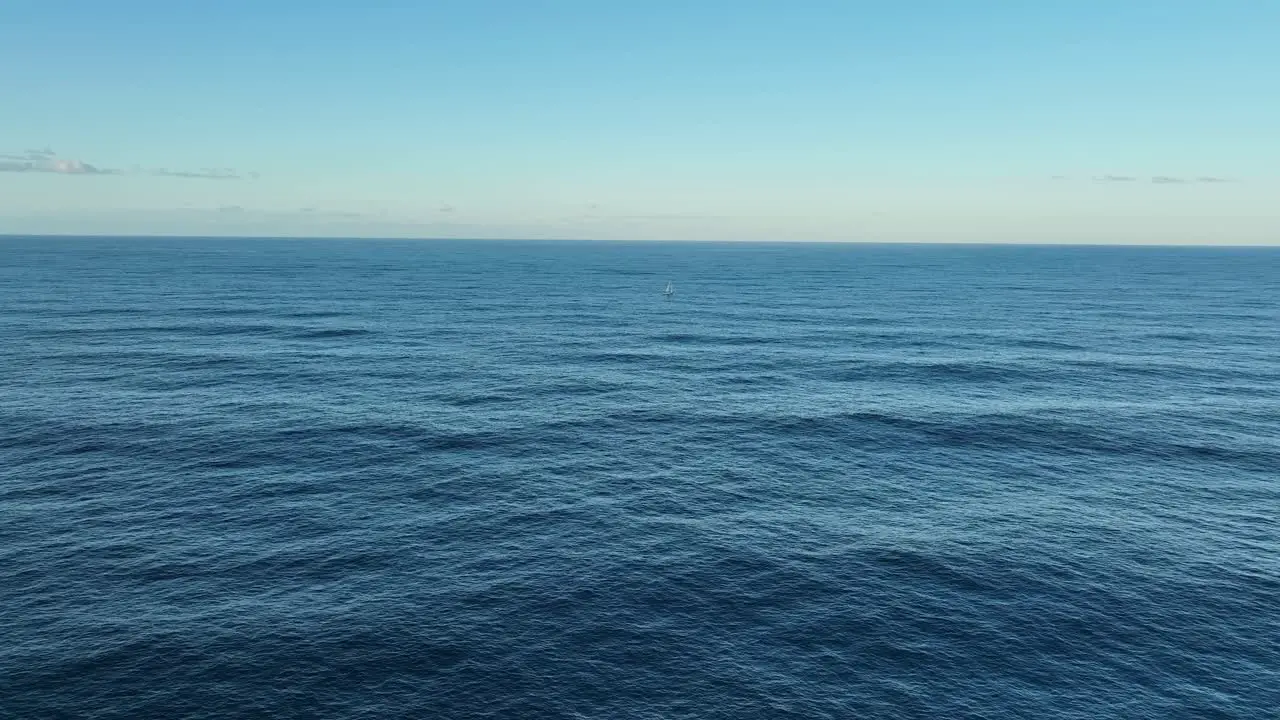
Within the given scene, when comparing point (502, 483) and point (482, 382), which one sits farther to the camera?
point (482, 382)

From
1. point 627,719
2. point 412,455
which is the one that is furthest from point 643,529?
point 412,455

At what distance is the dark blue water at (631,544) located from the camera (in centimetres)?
5641

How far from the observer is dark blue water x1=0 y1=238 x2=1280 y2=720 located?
56.4 m

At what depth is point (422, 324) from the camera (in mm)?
199125

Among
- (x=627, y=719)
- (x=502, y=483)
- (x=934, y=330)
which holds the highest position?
(x=934, y=330)

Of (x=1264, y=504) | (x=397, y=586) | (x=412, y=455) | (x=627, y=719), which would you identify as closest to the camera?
(x=627, y=719)

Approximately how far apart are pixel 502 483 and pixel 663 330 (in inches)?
4363

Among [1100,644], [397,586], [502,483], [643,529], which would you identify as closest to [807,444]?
[643,529]

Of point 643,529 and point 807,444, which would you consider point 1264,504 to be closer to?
point 807,444

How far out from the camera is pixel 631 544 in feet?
254

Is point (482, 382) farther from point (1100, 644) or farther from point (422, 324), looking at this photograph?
point (1100, 644)

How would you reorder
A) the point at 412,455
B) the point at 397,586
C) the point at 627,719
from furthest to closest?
1. the point at 412,455
2. the point at 397,586
3. the point at 627,719

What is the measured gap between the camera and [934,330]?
7707 inches

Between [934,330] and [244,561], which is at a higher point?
[934,330]
